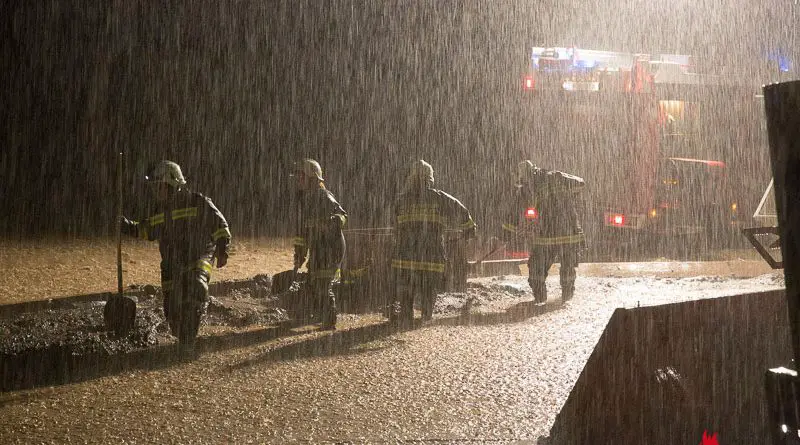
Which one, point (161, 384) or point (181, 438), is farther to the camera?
point (161, 384)

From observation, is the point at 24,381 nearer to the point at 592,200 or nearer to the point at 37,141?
the point at 592,200

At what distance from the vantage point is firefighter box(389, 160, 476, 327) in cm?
780

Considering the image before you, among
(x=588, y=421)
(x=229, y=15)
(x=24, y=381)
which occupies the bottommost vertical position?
(x=24, y=381)

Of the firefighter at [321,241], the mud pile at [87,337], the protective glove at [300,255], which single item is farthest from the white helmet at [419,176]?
the mud pile at [87,337]

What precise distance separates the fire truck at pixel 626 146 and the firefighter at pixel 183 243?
908 centimetres

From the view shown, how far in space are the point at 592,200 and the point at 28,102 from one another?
12.3 meters

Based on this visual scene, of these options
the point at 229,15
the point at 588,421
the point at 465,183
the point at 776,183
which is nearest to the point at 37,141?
the point at 229,15

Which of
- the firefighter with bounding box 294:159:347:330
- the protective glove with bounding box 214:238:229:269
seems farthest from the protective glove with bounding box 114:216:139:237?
the firefighter with bounding box 294:159:347:330

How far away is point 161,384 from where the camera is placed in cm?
526

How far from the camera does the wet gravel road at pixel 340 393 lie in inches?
168

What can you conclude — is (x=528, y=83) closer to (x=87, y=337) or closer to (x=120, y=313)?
(x=120, y=313)

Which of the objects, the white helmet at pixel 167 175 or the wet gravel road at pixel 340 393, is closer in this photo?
the wet gravel road at pixel 340 393

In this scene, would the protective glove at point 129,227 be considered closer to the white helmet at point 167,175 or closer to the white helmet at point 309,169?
the white helmet at point 167,175

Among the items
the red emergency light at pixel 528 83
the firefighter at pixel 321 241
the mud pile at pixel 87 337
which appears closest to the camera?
the mud pile at pixel 87 337
